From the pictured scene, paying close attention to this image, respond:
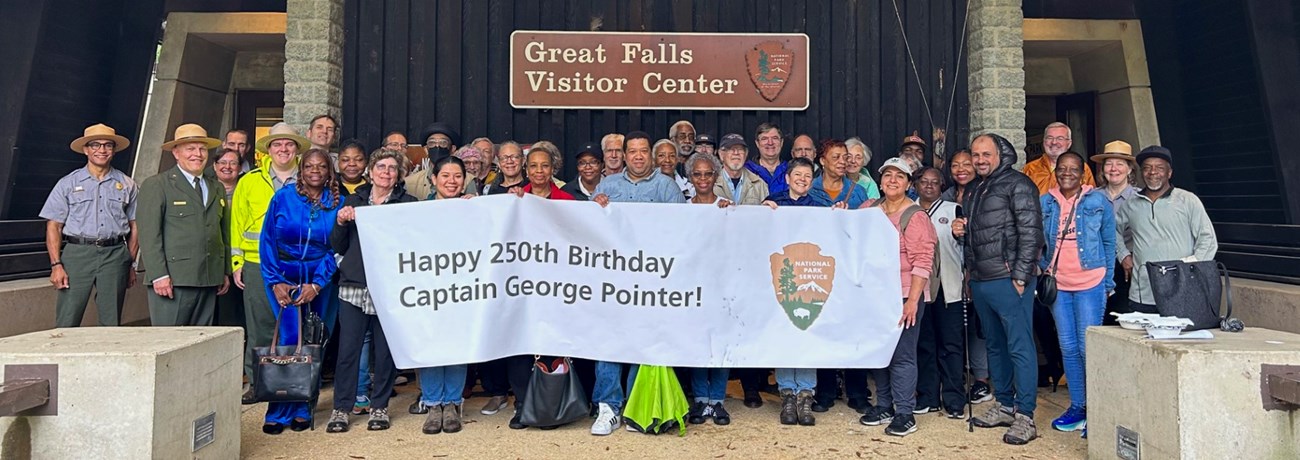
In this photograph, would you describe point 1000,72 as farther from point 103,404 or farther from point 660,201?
point 103,404

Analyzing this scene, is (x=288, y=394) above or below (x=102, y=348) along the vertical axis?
below

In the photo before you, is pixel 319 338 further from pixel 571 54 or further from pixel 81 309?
pixel 571 54

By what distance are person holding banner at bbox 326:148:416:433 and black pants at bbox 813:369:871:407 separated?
8.86 feet

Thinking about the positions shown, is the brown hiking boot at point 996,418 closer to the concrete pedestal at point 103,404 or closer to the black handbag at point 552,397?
the black handbag at point 552,397

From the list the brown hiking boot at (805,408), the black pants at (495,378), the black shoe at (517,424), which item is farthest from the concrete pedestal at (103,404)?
the brown hiking boot at (805,408)

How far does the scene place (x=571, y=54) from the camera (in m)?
7.16

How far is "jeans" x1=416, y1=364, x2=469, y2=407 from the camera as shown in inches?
182

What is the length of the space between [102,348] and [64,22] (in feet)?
17.2

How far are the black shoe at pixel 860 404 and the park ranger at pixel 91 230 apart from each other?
16.3ft

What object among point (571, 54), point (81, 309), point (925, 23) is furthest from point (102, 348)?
point (925, 23)

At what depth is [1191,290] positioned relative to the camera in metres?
4.21

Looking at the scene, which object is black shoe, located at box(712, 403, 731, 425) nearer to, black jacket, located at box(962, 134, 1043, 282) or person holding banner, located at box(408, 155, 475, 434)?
person holding banner, located at box(408, 155, 475, 434)

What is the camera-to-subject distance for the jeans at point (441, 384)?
4.63 metres

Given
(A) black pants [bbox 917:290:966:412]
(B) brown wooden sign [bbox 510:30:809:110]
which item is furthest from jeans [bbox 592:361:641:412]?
(B) brown wooden sign [bbox 510:30:809:110]
